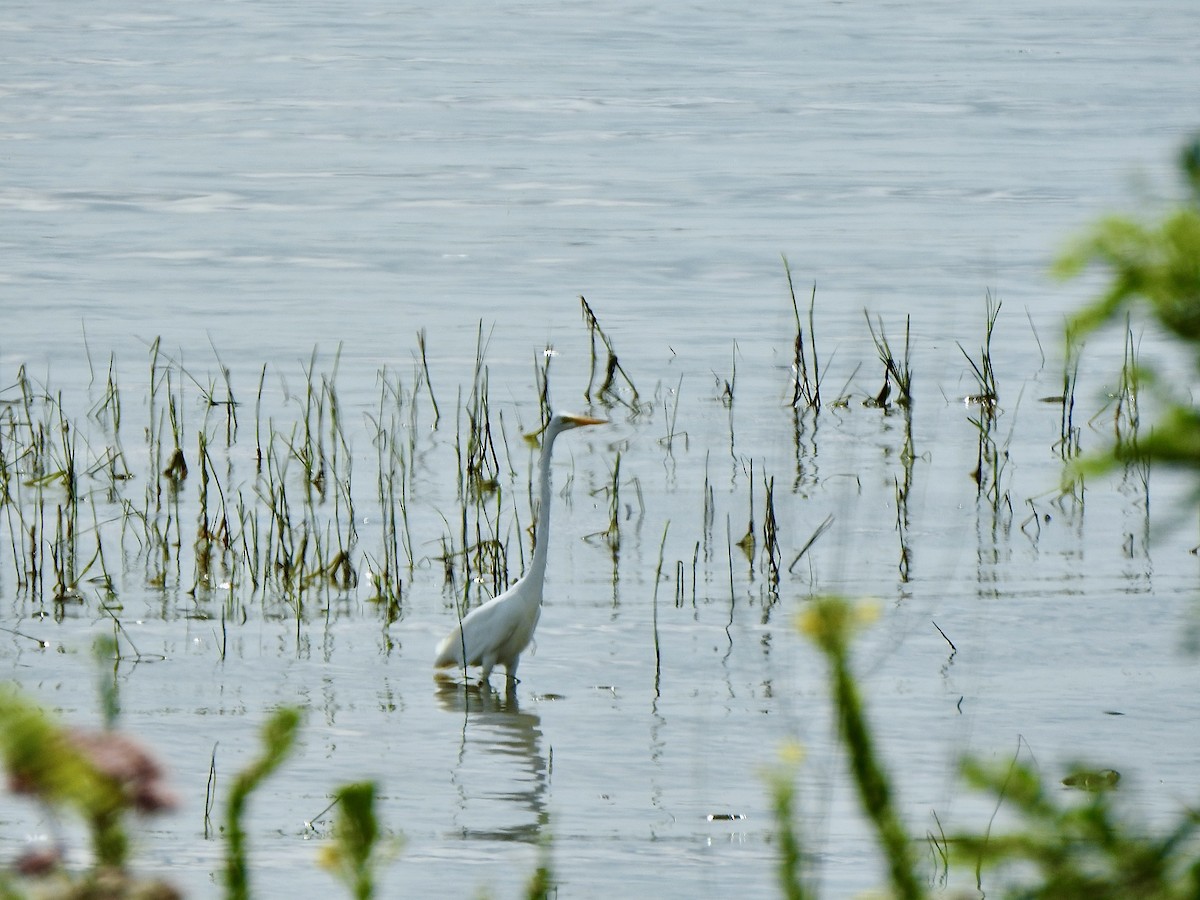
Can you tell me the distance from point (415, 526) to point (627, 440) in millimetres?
1899

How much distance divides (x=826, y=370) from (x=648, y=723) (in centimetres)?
523

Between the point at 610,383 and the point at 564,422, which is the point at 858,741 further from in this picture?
the point at 610,383

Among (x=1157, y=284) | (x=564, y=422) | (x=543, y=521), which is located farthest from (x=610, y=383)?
(x=1157, y=284)

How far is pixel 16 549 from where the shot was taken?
7.91 m

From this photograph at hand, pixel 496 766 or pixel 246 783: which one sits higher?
pixel 246 783

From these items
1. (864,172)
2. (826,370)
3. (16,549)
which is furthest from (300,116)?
A: (16,549)

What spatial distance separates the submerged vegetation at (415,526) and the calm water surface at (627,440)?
6 cm

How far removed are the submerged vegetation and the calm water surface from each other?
0.21ft

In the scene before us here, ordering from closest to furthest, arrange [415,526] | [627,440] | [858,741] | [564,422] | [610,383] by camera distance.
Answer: [858,741]
[564,422]
[415,526]
[627,440]
[610,383]

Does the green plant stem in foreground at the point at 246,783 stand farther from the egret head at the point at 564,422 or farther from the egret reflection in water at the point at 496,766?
the egret head at the point at 564,422

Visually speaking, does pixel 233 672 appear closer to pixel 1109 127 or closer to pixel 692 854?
pixel 692 854

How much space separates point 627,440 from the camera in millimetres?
10094

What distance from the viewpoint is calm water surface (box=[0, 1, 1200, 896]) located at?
5.60m

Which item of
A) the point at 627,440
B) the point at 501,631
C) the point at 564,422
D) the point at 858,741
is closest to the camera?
the point at 858,741
